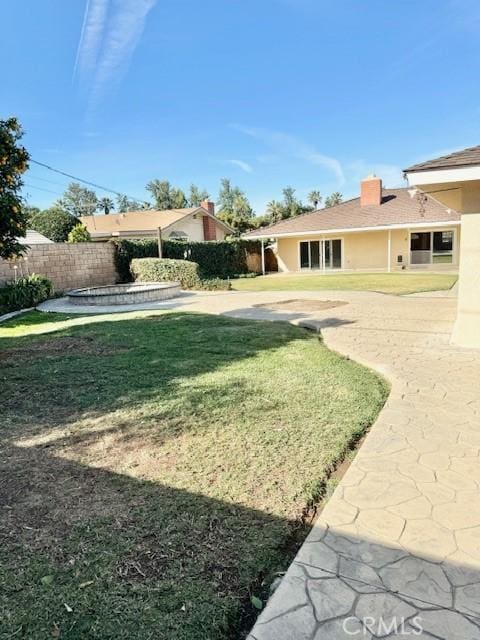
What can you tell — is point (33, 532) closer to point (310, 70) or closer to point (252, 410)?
point (252, 410)

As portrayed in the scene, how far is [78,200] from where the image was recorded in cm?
7788

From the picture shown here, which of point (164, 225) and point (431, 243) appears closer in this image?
point (431, 243)

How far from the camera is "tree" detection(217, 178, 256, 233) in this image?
50188 mm

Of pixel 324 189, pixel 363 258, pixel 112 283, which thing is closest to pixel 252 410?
pixel 112 283

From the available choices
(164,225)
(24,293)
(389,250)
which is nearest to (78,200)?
(164,225)

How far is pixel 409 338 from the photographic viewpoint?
307 inches

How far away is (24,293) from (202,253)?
506 inches

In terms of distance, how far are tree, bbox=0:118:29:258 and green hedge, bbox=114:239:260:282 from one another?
15.9 meters

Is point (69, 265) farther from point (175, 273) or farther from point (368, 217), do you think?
point (368, 217)

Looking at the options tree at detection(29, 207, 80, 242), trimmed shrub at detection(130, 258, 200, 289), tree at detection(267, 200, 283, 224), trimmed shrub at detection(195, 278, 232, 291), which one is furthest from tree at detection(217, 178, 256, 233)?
trimmed shrub at detection(195, 278, 232, 291)

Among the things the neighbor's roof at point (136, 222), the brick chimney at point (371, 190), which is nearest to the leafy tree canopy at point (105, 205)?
the neighbor's roof at point (136, 222)

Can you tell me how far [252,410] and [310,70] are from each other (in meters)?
20.4
